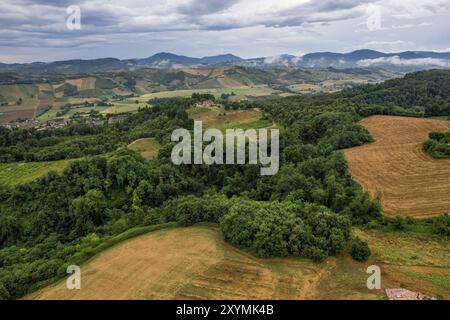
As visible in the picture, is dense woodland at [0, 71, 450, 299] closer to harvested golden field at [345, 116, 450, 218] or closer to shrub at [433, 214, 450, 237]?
shrub at [433, 214, 450, 237]

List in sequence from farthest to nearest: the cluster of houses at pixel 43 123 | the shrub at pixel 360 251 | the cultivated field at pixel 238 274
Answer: the cluster of houses at pixel 43 123 < the shrub at pixel 360 251 < the cultivated field at pixel 238 274

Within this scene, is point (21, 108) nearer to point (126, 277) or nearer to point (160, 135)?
point (160, 135)

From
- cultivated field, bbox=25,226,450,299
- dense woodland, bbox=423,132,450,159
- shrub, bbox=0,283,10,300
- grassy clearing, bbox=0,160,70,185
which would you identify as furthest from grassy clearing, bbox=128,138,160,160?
dense woodland, bbox=423,132,450,159

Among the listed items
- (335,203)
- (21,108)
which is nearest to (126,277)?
(335,203)

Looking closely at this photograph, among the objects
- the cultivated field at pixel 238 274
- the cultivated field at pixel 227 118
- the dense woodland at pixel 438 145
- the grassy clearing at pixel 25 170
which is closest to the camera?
the cultivated field at pixel 238 274

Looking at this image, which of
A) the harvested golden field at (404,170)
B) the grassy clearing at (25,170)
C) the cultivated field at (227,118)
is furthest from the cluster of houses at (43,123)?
the harvested golden field at (404,170)

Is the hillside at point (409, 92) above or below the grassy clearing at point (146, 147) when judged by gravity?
above

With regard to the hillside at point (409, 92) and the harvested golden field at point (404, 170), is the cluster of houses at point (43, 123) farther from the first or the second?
the harvested golden field at point (404, 170)
